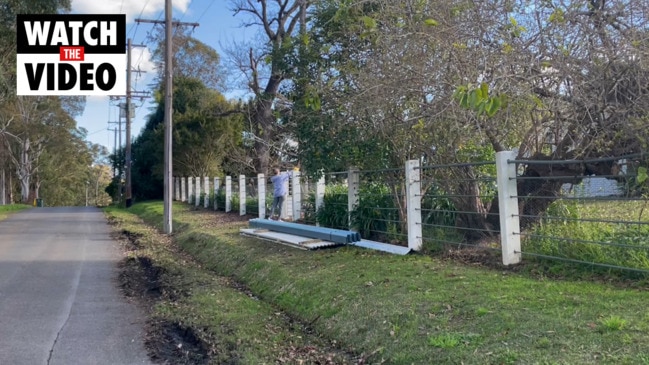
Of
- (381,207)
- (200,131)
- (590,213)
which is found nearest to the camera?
(590,213)

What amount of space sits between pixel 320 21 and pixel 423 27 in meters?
4.67

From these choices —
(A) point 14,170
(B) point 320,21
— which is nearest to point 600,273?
(B) point 320,21

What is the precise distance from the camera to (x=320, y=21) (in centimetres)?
1291

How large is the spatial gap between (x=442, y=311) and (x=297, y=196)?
10194 millimetres

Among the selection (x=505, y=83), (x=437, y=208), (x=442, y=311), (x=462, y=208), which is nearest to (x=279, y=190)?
(x=437, y=208)

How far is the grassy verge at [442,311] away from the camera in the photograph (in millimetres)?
4965

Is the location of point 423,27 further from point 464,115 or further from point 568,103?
point 568,103

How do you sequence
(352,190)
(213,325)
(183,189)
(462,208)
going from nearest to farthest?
(213,325) < (462,208) < (352,190) < (183,189)

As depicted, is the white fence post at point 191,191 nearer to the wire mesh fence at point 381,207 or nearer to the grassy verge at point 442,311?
the wire mesh fence at point 381,207

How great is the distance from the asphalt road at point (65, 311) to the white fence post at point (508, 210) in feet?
15.2

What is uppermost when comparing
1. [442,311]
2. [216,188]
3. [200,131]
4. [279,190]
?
[200,131]

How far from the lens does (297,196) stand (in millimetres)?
16297

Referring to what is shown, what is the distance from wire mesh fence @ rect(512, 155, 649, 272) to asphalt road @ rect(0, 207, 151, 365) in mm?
5080

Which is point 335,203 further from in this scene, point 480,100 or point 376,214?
point 480,100
